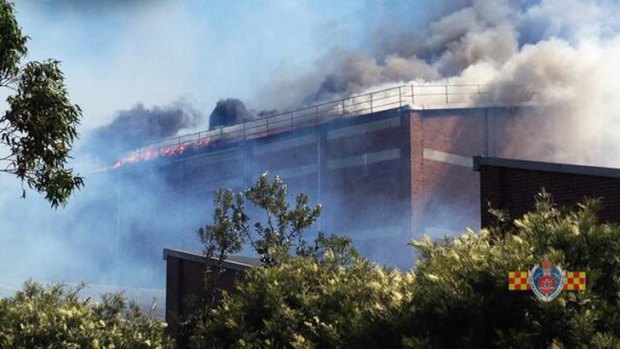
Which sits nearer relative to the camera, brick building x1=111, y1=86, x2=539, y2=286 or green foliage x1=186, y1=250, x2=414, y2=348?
green foliage x1=186, y1=250, x2=414, y2=348

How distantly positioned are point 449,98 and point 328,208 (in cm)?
982

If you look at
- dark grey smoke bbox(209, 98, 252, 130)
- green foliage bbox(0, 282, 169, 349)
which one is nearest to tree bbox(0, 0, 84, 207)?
green foliage bbox(0, 282, 169, 349)

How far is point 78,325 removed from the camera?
14.9 metres

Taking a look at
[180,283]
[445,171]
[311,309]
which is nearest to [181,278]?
[180,283]

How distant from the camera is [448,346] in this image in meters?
9.51

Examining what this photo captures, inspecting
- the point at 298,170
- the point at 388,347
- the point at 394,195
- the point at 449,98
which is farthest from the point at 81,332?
the point at 449,98

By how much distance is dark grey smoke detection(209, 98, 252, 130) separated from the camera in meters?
69.8

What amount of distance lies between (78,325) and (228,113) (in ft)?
184

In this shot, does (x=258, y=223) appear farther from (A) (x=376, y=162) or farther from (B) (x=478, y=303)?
(A) (x=376, y=162)

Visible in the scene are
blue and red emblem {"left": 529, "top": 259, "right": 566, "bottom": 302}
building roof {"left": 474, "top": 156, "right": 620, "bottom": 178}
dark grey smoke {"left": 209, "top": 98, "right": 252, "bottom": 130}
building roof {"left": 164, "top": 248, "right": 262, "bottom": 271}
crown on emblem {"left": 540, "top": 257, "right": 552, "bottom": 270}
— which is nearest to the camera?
blue and red emblem {"left": 529, "top": 259, "right": 566, "bottom": 302}

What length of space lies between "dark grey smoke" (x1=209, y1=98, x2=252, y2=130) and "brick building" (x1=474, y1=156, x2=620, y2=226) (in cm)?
5015

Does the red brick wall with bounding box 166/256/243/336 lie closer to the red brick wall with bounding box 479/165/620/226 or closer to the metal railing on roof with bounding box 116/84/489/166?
the red brick wall with bounding box 479/165/620/226

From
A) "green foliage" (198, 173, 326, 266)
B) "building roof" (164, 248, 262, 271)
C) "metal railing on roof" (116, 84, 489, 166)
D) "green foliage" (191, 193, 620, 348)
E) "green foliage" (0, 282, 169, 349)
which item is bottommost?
"green foliage" (0, 282, 169, 349)

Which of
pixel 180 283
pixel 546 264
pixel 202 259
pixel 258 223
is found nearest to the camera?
pixel 546 264
